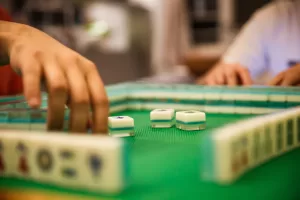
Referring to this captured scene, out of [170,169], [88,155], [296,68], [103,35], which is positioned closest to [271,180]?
[170,169]

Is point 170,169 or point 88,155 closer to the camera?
point 88,155

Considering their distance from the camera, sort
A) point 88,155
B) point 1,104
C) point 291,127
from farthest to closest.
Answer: point 1,104 → point 291,127 → point 88,155

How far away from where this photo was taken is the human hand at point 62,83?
0.74m

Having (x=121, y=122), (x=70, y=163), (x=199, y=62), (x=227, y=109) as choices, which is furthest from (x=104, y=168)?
(x=199, y=62)

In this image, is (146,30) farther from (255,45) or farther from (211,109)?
(211,109)

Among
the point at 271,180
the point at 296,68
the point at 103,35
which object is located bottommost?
the point at 271,180

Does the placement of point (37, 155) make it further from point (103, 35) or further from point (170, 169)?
point (103, 35)

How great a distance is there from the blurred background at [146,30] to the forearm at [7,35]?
4.26 m

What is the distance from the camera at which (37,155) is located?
0.61m

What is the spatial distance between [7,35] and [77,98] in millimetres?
288

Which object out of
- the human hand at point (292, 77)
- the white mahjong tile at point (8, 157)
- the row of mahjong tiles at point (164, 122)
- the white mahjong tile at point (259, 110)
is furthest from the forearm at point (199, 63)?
the white mahjong tile at point (8, 157)

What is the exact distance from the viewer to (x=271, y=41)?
8.68 feet

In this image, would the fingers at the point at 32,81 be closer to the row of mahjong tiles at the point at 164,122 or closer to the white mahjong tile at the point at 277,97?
the row of mahjong tiles at the point at 164,122

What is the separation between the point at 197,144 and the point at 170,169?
19 centimetres
